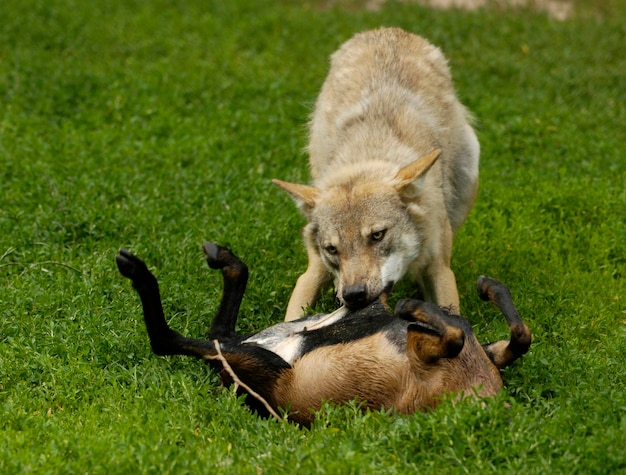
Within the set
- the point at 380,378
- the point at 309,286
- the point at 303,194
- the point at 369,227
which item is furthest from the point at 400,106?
the point at 380,378

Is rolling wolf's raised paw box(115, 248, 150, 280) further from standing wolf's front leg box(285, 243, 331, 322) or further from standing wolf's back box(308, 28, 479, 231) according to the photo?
standing wolf's back box(308, 28, 479, 231)

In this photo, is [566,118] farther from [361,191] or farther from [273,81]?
[361,191]

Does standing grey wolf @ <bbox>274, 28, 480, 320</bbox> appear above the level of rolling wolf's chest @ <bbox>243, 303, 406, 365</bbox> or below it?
above

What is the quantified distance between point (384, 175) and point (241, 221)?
2.07m

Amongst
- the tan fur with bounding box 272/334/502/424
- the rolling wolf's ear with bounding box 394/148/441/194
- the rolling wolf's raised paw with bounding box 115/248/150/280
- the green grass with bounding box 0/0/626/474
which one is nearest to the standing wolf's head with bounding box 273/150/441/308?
the rolling wolf's ear with bounding box 394/148/441/194

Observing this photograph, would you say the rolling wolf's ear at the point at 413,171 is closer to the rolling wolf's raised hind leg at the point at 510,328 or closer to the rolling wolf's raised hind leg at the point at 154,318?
the rolling wolf's raised hind leg at the point at 510,328

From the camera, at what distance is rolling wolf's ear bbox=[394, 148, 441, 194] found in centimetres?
611

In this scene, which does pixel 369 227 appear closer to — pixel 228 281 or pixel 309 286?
pixel 309 286

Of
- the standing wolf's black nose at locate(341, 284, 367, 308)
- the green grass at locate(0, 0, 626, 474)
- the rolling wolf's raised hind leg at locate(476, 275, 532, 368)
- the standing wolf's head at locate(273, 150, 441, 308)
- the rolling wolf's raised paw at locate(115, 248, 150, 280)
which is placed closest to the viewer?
the green grass at locate(0, 0, 626, 474)

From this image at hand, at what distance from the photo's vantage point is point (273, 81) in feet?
37.2

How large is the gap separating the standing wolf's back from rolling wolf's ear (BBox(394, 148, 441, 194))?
22.7 inches

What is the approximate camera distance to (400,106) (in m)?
7.11

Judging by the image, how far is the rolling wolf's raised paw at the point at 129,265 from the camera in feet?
18.6

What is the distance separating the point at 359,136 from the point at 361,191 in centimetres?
84
